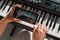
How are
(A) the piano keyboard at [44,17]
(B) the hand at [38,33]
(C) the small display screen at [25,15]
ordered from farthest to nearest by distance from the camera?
(A) the piano keyboard at [44,17] < (C) the small display screen at [25,15] < (B) the hand at [38,33]

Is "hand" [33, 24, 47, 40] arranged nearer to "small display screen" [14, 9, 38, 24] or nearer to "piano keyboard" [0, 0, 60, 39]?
→ "small display screen" [14, 9, 38, 24]

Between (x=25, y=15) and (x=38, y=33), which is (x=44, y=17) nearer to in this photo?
(x=25, y=15)

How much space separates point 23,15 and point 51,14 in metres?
0.33

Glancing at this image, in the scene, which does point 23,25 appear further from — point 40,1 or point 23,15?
point 40,1

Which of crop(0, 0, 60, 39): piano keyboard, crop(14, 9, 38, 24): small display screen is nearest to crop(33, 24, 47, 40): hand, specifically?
Answer: crop(14, 9, 38, 24): small display screen

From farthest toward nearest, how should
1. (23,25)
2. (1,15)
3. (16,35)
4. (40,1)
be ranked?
(40,1)
(16,35)
(1,15)
(23,25)

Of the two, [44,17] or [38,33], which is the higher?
[44,17]

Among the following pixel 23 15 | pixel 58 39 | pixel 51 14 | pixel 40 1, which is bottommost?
pixel 58 39

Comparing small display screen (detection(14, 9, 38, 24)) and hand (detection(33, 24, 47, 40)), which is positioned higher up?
small display screen (detection(14, 9, 38, 24))

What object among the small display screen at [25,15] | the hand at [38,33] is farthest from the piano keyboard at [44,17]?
the hand at [38,33]

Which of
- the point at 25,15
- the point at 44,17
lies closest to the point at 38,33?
the point at 25,15

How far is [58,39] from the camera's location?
936 millimetres

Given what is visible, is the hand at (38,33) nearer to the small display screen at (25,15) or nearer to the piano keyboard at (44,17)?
the small display screen at (25,15)

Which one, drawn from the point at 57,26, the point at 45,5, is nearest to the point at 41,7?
the point at 45,5
